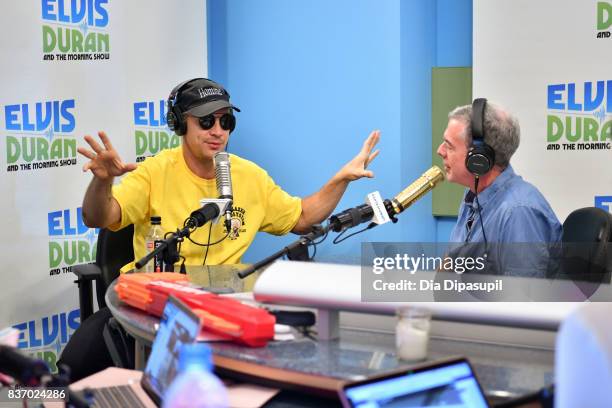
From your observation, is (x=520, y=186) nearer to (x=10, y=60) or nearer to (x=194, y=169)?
(x=194, y=169)

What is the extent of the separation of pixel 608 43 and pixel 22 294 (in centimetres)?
303

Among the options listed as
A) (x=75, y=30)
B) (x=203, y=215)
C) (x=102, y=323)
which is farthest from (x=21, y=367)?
(x=75, y=30)

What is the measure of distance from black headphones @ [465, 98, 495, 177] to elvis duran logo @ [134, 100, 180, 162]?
2.12 meters

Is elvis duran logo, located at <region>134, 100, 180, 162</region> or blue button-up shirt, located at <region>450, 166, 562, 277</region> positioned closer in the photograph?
blue button-up shirt, located at <region>450, 166, 562, 277</region>

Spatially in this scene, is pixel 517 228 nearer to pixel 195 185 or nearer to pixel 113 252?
pixel 195 185

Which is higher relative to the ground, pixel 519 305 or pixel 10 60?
pixel 10 60

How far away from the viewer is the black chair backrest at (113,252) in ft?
11.9

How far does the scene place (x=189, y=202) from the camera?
11.3ft

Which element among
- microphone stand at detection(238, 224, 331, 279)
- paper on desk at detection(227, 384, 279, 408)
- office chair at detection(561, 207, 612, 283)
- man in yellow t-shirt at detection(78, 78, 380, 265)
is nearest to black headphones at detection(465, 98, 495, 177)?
office chair at detection(561, 207, 612, 283)

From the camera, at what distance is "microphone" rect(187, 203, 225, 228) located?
266cm

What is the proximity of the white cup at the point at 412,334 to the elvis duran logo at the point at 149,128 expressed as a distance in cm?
305

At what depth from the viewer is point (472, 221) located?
307 centimetres

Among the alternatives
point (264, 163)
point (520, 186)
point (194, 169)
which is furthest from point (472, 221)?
point (264, 163)

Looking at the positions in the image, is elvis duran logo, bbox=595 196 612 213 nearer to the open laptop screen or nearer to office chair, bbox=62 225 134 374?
office chair, bbox=62 225 134 374
